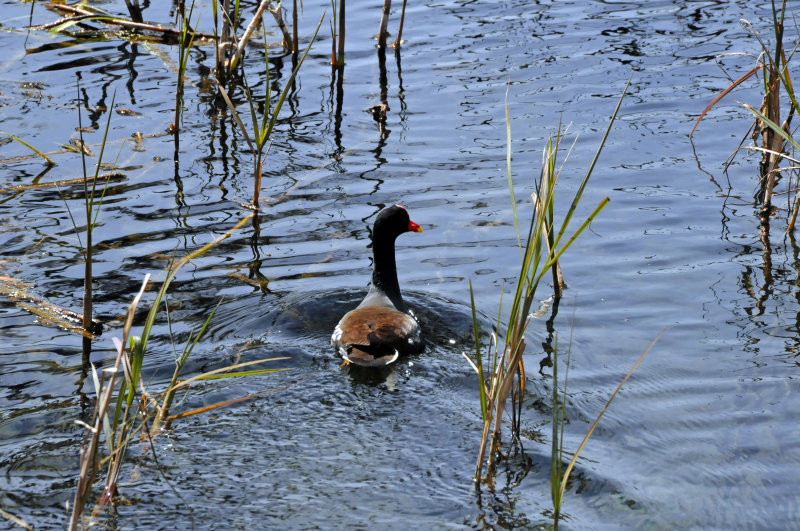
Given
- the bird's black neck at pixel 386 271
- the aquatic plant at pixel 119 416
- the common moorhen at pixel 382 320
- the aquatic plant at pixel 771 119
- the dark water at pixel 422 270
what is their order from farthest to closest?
the bird's black neck at pixel 386 271, the aquatic plant at pixel 771 119, the common moorhen at pixel 382 320, the dark water at pixel 422 270, the aquatic plant at pixel 119 416

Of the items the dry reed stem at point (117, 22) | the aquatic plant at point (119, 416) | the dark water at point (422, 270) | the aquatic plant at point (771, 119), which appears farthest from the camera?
the dry reed stem at point (117, 22)

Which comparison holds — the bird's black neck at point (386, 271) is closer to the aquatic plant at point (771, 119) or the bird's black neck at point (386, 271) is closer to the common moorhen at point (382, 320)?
the common moorhen at point (382, 320)

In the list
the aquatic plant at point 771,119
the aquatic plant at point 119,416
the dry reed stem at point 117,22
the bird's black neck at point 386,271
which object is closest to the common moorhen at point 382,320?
the bird's black neck at point 386,271

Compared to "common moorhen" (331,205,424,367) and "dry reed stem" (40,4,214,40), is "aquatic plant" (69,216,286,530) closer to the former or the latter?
"common moorhen" (331,205,424,367)

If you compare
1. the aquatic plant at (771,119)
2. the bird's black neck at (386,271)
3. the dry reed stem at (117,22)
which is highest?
the dry reed stem at (117,22)

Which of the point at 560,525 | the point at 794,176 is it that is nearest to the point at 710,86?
the point at 794,176

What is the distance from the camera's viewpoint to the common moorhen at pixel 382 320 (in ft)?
18.4

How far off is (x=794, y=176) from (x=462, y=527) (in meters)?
5.30

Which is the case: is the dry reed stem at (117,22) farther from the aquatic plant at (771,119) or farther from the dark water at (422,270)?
the aquatic plant at (771,119)

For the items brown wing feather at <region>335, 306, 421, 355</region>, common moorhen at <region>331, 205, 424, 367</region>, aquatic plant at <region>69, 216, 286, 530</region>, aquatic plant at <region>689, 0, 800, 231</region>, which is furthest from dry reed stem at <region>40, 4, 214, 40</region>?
aquatic plant at <region>69, 216, 286, 530</region>

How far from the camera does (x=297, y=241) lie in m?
7.11

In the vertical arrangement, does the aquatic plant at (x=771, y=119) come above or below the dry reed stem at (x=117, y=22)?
below

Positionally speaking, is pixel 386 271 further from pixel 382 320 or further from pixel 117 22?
pixel 117 22

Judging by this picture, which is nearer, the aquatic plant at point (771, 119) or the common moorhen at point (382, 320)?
the common moorhen at point (382, 320)
